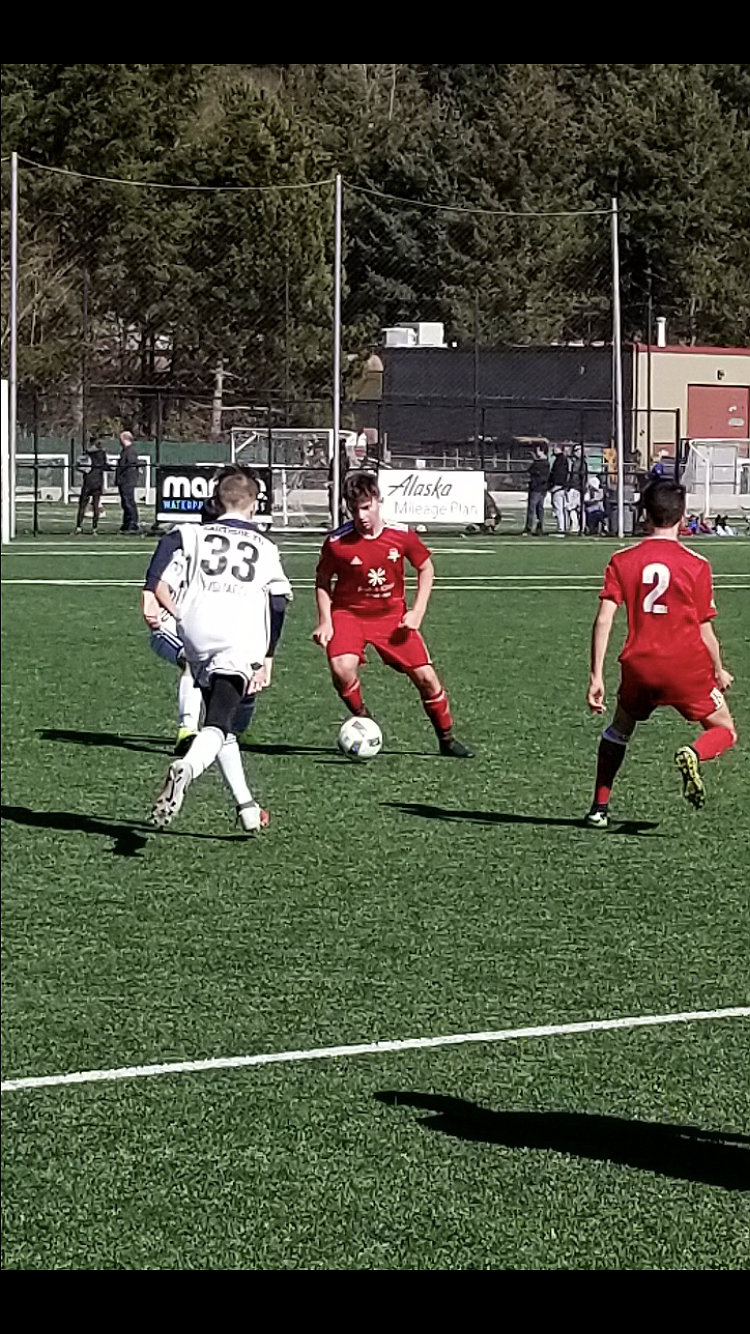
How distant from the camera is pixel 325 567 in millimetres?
3186

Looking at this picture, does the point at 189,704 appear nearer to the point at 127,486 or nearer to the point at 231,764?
the point at 231,764

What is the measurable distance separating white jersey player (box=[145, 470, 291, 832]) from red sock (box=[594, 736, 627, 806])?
145 centimetres

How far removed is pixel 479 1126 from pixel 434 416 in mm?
11051

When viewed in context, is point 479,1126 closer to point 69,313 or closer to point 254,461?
point 69,313

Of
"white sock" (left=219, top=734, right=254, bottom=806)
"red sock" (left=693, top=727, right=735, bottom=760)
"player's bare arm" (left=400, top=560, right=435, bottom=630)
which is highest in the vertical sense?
"player's bare arm" (left=400, top=560, right=435, bottom=630)

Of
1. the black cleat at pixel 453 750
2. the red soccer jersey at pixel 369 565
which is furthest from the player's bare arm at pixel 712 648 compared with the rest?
the black cleat at pixel 453 750

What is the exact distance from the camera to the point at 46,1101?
136cm

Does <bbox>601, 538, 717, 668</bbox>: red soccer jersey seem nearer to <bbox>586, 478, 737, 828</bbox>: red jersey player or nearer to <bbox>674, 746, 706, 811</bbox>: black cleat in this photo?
<bbox>586, 478, 737, 828</bbox>: red jersey player

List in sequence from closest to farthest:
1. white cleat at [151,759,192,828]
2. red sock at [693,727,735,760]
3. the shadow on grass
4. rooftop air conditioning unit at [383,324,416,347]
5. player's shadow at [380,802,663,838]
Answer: white cleat at [151,759,192,828] → red sock at [693,727,735,760] → the shadow on grass → player's shadow at [380,802,663,838] → rooftop air conditioning unit at [383,324,416,347]

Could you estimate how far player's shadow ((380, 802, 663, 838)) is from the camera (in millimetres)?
2898

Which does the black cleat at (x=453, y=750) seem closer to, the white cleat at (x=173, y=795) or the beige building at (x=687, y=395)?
the beige building at (x=687, y=395)

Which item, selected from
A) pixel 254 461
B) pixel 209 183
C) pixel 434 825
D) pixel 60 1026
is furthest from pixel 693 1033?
pixel 254 461

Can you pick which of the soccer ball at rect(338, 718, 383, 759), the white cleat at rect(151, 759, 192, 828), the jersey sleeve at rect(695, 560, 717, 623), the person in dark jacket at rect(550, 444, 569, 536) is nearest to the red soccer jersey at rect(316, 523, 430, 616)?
the soccer ball at rect(338, 718, 383, 759)
